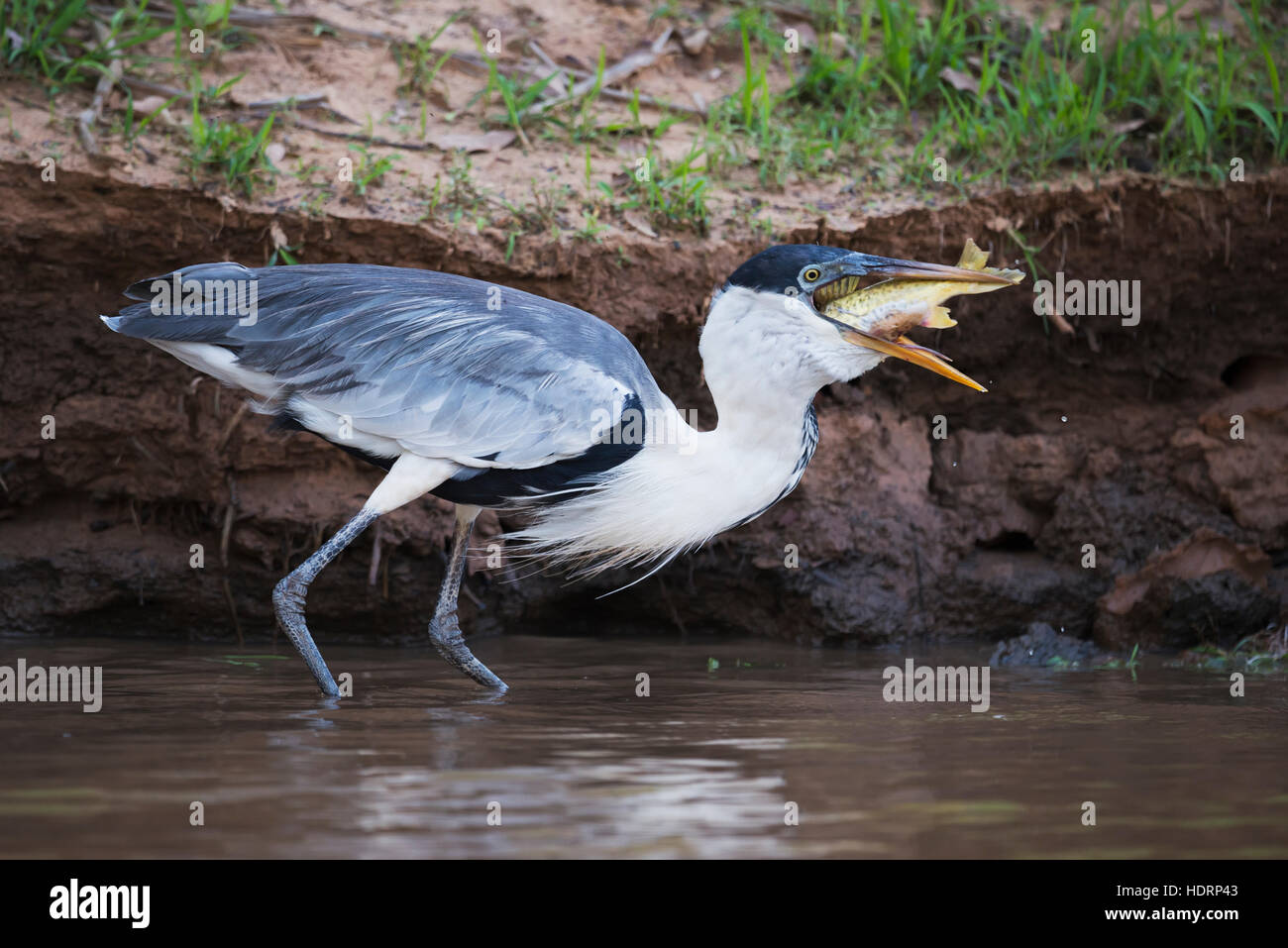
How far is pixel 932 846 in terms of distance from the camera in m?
2.73

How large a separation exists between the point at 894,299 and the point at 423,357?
5.72 ft

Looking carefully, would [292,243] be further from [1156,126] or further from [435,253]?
[1156,126]

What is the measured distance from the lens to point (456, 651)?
5219 mm

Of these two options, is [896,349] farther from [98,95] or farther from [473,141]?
[98,95]

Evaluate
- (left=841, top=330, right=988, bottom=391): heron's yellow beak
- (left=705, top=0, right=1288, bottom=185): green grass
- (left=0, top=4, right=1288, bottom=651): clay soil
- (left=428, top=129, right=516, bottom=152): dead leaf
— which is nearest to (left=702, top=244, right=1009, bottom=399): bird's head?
(left=841, top=330, right=988, bottom=391): heron's yellow beak

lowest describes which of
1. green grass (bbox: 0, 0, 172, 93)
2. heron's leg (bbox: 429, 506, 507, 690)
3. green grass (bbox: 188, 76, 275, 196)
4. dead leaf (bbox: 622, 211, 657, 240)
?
heron's leg (bbox: 429, 506, 507, 690)

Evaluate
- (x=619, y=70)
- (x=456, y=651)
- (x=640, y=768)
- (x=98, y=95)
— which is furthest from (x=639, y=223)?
(x=640, y=768)

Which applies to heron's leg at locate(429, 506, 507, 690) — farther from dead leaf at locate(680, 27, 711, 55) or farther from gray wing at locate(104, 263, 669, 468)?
dead leaf at locate(680, 27, 711, 55)

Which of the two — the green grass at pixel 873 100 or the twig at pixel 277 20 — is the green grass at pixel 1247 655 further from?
the twig at pixel 277 20

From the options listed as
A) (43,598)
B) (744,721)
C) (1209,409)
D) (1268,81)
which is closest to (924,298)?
(744,721)

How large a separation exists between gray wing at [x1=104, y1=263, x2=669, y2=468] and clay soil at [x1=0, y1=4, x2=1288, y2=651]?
110 centimetres

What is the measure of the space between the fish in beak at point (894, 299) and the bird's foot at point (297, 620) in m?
2.14

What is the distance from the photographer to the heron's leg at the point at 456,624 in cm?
514

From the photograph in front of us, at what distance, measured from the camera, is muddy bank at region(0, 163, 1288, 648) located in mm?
6246
